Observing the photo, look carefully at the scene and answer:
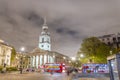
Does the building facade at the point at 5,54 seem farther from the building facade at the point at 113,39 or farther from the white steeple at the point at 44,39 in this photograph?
the white steeple at the point at 44,39

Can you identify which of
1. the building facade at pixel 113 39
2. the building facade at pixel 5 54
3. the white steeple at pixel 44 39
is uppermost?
the white steeple at pixel 44 39

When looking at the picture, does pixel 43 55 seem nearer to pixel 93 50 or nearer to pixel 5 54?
pixel 5 54

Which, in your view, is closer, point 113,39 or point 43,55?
point 113,39

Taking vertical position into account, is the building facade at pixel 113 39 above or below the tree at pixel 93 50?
above

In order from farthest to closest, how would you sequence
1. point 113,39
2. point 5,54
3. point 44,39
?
1. point 44,39
2. point 113,39
3. point 5,54

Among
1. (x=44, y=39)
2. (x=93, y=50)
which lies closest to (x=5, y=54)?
(x=93, y=50)

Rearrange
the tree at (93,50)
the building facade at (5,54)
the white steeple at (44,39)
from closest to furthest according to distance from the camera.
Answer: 1. the tree at (93,50)
2. the building facade at (5,54)
3. the white steeple at (44,39)

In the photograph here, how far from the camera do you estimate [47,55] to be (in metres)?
123

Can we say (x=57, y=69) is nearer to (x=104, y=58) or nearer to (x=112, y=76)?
(x=104, y=58)

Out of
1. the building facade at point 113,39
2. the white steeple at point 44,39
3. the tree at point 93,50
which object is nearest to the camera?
the tree at point 93,50

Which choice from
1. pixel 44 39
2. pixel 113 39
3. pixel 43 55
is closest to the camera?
pixel 113 39

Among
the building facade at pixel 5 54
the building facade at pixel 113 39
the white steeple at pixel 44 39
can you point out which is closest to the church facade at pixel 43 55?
the white steeple at pixel 44 39

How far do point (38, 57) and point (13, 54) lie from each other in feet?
201

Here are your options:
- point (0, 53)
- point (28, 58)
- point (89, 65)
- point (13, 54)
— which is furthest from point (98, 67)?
point (28, 58)
